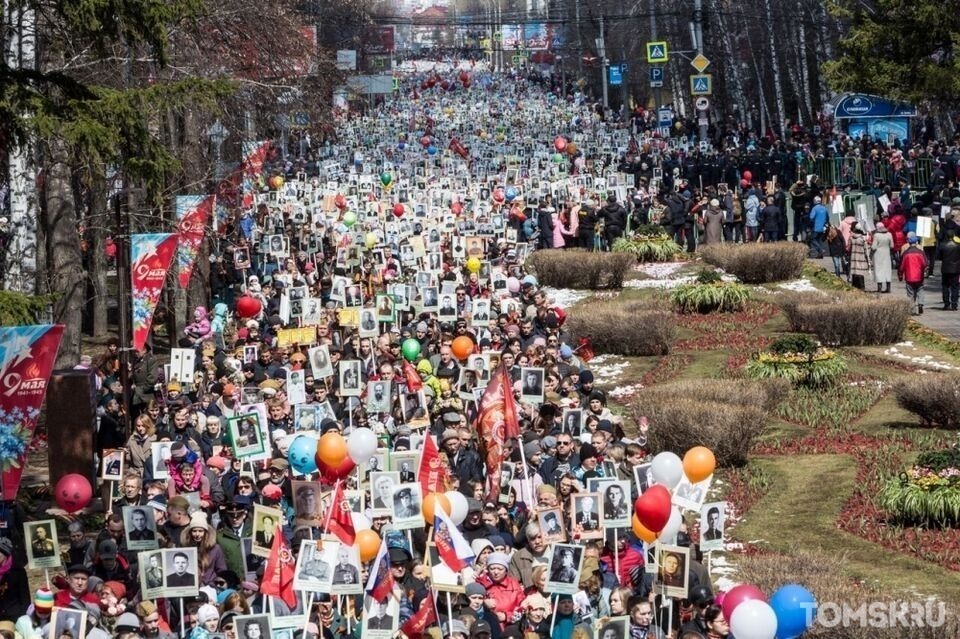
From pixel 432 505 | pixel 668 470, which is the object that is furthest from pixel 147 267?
pixel 668 470

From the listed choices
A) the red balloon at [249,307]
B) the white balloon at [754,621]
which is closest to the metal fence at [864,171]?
the red balloon at [249,307]

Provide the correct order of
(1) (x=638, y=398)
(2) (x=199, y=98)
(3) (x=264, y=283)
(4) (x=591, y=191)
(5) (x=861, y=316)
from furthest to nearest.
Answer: (4) (x=591, y=191), (3) (x=264, y=283), (5) (x=861, y=316), (1) (x=638, y=398), (2) (x=199, y=98)

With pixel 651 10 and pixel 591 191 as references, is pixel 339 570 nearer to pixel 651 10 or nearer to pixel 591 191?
pixel 591 191

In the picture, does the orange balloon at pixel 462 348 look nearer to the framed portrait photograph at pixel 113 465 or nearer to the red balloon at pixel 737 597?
the framed portrait photograph at pixel 113 465

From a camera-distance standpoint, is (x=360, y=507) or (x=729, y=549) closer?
(x=360, y=507)

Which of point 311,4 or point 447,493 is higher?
point 311,4

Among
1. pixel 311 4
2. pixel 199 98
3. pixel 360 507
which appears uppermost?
pixel 311 4

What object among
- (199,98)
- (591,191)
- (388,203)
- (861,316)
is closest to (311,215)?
(388,203)
